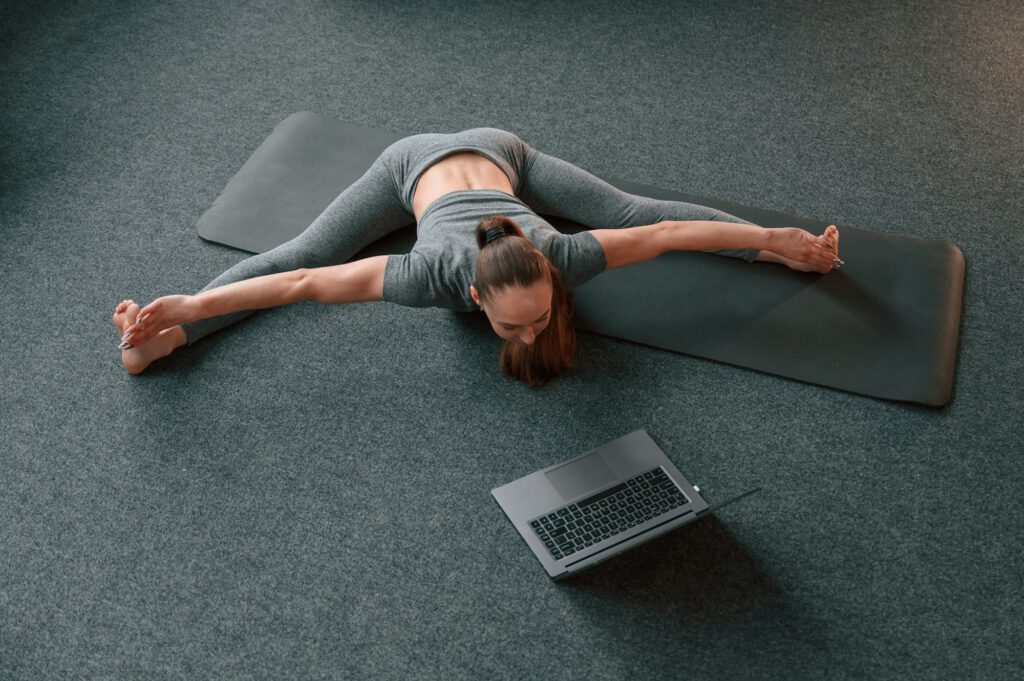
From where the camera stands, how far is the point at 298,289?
Answer: 2.01 meters

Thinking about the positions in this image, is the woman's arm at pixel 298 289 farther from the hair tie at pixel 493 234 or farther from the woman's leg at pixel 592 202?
the woman's leg at pixel 592 202

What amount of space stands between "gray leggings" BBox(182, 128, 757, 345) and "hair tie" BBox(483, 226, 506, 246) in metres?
0.42

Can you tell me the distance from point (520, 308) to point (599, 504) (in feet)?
1.46

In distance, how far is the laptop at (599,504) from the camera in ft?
5.99

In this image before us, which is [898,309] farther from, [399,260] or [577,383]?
[399,260]

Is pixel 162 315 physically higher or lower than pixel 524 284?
lower

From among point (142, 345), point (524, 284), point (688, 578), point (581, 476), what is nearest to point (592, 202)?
point (524, 284)

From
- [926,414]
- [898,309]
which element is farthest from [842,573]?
[898,309]

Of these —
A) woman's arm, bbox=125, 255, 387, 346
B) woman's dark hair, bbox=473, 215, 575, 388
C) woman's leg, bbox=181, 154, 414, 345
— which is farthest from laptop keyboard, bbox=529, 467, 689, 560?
woman's leg, bbox=181, 154, 414, 345

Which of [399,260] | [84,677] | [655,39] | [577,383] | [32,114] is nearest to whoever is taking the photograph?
[84,677]

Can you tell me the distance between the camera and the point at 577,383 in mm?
2158

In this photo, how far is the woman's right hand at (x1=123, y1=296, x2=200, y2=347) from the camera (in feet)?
6.73

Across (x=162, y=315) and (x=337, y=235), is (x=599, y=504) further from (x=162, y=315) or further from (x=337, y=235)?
(x=162, y=315)

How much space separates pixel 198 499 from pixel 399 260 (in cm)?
68
